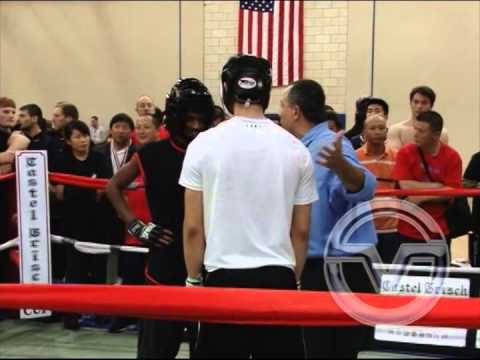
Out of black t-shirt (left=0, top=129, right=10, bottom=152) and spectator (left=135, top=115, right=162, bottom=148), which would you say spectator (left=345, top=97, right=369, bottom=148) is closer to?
spectator (left=135, top=115, right=162, bottom=148)

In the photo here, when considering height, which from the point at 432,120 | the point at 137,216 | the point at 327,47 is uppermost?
the point at 327,47

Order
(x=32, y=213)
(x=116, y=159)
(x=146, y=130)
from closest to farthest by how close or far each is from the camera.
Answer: (x=32, y=213), (x=146, y=130), (x=116, y=159)

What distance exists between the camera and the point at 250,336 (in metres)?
2.16

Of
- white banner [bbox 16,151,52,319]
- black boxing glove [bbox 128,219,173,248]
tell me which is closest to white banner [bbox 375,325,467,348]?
black boxing glove [bbox 128,219,173,248]

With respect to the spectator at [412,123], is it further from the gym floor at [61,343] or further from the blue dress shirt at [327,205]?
the blue dress shirt at [327,205]

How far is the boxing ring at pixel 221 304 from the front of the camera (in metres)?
1.90

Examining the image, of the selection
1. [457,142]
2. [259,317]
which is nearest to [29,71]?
[457,142]

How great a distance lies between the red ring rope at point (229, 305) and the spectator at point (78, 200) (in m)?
3.54

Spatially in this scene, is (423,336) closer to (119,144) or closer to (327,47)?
(119,144)

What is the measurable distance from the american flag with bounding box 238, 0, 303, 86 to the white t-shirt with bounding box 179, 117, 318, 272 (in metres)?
8.31

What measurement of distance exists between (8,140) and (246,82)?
3833 millimetres

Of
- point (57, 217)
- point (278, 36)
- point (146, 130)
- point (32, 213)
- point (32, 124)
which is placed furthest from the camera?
point (278, 36)

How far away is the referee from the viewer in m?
2.17

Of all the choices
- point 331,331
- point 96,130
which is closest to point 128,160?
point 331,331
